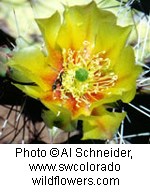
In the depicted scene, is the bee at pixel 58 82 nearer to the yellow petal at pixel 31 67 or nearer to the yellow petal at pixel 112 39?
the yellow petal at pixel 31 67

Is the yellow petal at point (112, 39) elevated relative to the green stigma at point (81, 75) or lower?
elevated

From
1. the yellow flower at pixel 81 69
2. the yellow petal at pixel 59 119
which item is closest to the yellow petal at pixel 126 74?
the yellow flower at pixel 81 69

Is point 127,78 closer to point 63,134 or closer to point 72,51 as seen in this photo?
point 72,51

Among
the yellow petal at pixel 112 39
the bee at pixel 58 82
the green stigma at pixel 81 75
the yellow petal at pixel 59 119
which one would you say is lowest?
the yellow petal at pixel 59 119

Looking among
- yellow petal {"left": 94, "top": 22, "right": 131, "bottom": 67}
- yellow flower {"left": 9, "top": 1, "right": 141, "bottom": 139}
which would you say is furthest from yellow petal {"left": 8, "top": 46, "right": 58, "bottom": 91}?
yellow petal {"left": 94, "top": 22, "right": 131, "bottom": 67}

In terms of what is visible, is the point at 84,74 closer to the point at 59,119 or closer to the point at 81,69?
the point at 81,69

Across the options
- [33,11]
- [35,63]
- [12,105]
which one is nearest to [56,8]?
[33,11]

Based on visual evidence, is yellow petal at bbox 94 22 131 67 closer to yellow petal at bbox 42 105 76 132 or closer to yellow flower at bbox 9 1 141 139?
yellow flower at bbox 9 1 141 139

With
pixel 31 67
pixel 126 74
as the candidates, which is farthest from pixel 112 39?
pixel 31 67
